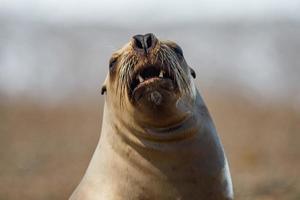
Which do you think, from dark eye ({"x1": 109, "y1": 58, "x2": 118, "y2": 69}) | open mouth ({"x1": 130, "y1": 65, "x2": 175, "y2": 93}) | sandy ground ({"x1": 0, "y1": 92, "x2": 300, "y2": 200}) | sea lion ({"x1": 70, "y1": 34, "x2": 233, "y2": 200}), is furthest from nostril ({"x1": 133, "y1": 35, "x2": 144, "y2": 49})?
sandy ground ({"x1": 0, "y1": 92, "x2": 300, "y2": 200})

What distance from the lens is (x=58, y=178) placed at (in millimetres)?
15695

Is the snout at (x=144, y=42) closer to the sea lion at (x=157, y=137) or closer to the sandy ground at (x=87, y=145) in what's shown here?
the sea lion at (x=157, y=137)

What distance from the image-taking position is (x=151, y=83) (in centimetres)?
541

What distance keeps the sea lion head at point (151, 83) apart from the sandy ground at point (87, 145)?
470 cm

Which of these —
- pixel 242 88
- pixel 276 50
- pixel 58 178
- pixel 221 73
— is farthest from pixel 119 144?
pixel 276 50

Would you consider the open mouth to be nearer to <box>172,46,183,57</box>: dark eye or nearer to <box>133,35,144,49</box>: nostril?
<box>133,35,144,49</box>: nostril

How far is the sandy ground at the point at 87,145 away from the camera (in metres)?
12.7

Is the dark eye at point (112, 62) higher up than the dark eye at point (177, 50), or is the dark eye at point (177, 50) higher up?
the dark eye at point (177, 50)

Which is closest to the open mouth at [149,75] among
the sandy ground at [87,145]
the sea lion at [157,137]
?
the sea lion at [157,137]

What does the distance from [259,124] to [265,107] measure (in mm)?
3461

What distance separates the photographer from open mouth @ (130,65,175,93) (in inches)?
215

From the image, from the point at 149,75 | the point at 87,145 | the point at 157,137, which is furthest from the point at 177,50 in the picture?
the point at 87,145

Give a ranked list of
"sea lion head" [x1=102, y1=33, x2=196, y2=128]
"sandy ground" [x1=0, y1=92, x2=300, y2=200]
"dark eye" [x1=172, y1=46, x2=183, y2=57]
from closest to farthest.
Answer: "sea lion head" [x1=102, y1=33, x2=196, y2=128], "dark eye" [x1=172, y1=46, x2=183, y2=57], "sandy ground" [x1=0, y1=92, x2=300, y2=200]

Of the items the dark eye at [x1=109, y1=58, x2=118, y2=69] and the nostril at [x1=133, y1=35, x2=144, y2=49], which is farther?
the dark eye at [x1=109, y1=58, x2=118, y2=69]
